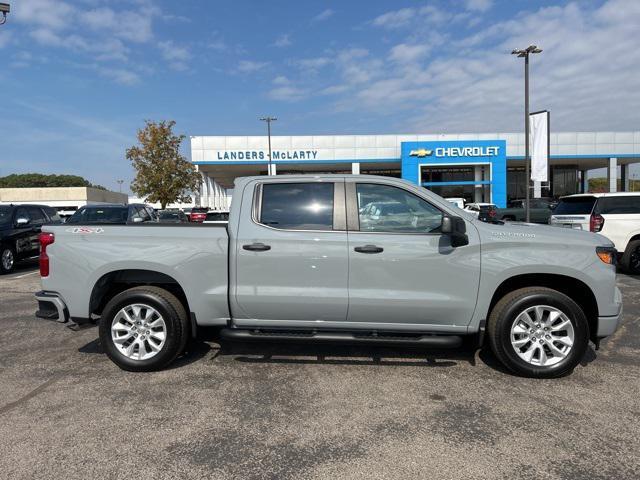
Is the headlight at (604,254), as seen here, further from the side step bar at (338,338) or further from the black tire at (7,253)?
the black tire at (7,253)

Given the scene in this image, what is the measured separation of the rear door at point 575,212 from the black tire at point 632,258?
1013 mm

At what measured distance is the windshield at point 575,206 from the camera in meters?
9.81

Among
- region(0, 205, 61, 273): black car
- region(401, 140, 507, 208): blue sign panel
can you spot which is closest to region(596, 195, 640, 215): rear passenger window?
region(0, 205, 61, 273): black car

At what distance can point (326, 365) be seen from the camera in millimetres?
4590

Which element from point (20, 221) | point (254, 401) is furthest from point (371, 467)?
point (20, 221)

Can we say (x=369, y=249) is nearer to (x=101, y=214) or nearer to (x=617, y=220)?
(x=617, y=220)

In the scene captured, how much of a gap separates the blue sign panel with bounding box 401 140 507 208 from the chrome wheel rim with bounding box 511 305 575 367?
34396 mm

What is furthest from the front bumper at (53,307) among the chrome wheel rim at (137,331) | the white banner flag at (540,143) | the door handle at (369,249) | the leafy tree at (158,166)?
the leafy tree at (158,166)

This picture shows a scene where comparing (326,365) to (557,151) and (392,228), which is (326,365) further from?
(557,151)

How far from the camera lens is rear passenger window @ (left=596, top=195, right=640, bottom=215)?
9.65 metres

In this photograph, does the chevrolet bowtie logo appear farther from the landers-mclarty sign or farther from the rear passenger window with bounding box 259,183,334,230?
the rear passenger window with bounding box 259,183,334,230

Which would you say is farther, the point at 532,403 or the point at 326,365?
the point at 326,365

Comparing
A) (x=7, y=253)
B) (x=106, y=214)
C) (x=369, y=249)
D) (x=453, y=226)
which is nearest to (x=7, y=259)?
(x=7, y=253)

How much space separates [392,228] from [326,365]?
5.08ft
